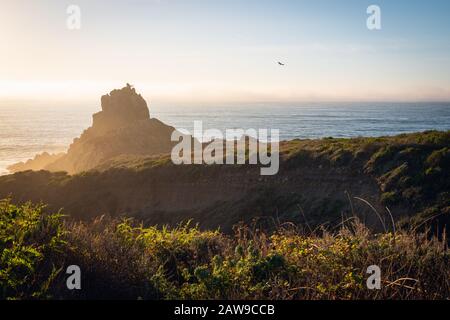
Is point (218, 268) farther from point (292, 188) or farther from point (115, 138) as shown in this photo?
point (115, 138)

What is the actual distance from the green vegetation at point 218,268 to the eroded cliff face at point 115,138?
55052 mm

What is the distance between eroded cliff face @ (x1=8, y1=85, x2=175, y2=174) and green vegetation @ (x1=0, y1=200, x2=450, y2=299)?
181 feet

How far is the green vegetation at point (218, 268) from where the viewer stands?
535 cm

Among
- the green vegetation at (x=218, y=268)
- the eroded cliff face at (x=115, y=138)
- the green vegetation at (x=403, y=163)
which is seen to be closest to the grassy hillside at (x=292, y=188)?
the green vegetation at (x=403, y=163)

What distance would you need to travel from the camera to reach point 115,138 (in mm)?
69125

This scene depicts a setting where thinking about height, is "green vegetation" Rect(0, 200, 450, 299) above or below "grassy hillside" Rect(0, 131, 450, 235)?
above

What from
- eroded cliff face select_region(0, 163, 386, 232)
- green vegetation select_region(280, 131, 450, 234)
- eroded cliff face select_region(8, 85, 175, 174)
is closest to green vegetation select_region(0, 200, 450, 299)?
green vegetation select_region(280, 131, 450, 234)

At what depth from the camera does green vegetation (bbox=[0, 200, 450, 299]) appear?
5.35 m

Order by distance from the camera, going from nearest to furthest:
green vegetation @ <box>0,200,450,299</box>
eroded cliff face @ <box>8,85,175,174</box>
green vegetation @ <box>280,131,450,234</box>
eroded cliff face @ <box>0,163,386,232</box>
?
green vegetation @ <box>0,200,450,299</box> → green vegetation @ <box>280,131,450,234</box> → eroded cliff face @ <box>0,163,386,232</box> → eroded cliff face @ <box>8,85,175,174</box>

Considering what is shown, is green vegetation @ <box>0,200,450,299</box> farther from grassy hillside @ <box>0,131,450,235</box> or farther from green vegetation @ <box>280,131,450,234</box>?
grassy hillside @ <box>0,131,450,235</box>

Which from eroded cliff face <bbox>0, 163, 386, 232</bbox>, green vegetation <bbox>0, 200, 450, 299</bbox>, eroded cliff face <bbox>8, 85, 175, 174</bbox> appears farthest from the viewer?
eroded cliff face <bbox>8, 85, 175, 174</bbox>

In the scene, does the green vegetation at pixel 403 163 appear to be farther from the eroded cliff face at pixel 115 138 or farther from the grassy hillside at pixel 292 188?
the eroded cliff face at pixel 115 138

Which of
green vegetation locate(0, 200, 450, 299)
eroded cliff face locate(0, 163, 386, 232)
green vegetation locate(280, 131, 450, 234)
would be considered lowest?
eroded cliff face locate(0, 163, 386, 232)
